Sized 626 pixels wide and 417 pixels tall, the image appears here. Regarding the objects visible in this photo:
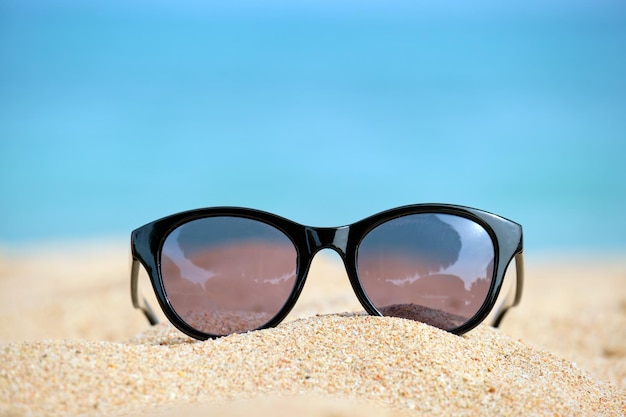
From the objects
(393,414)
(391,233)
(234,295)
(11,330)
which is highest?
(391,233)

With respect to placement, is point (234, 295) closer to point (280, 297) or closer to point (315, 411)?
point (280, 297)

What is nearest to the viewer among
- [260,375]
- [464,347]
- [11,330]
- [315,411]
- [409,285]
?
[315,411]

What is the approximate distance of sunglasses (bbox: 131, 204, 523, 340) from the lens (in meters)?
2.77

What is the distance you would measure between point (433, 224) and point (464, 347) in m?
0.60

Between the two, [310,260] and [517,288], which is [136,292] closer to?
[310,260]

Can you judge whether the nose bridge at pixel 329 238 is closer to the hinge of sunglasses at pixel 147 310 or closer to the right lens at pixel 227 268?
the right lens at pixel 227 268

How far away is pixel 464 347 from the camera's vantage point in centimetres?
252

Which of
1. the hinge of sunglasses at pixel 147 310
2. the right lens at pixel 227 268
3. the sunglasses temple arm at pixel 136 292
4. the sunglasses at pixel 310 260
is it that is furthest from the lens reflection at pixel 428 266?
the hinge of sunglasses at pixel 147 310

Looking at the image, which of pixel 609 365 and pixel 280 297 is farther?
pixel 609 365

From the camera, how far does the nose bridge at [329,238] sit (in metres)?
2.80

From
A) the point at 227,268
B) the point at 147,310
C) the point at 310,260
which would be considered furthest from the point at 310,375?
the point at 147,310

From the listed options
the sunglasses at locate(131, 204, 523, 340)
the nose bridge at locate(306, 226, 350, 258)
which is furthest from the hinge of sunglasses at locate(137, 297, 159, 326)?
the nose bridge at locate(306, 226, 350, 258)

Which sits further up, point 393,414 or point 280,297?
point 280,297

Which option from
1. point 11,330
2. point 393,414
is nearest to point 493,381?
point 393,414
